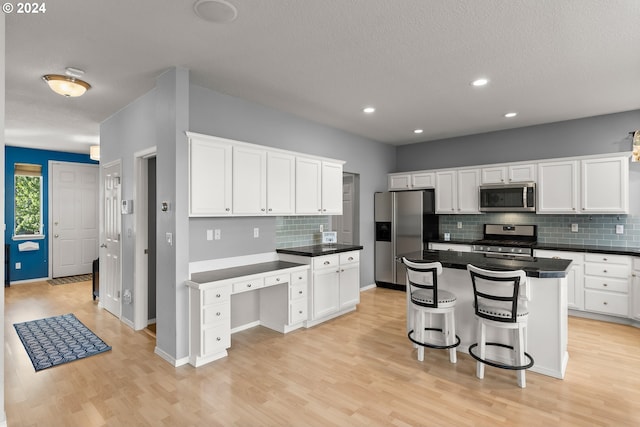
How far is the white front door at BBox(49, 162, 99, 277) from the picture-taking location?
7.21 metres

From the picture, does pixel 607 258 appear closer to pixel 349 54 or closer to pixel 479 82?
pixel 479 82

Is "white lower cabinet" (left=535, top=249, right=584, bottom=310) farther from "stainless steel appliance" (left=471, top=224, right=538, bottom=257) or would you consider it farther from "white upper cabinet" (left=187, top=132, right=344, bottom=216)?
"white upper cabinet" (left=187, top=132, right=344, bottom=216)

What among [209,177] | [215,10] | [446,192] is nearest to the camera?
[215,10]

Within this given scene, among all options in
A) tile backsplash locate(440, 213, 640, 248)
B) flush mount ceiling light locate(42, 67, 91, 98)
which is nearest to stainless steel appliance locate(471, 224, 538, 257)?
tile backsplash locate(440, 213, 640, 248)

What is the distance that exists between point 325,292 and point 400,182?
3.17 metres

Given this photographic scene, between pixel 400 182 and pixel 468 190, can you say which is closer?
pixel 468 190

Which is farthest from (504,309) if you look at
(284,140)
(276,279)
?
(284,140)

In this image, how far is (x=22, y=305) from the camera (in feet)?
17.1

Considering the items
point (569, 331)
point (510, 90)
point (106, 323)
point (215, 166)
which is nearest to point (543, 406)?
point (569, 331)

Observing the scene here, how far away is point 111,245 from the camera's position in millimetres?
4789

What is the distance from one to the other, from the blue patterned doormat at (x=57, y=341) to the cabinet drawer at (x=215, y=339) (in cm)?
125

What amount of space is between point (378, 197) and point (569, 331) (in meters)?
3.47

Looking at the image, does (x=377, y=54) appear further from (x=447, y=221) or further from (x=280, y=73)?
(x=447, y=221)

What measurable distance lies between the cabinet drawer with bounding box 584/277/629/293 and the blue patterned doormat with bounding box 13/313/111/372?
19.6ft
